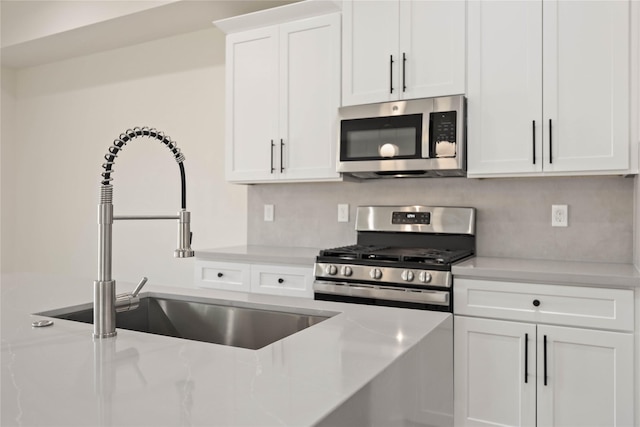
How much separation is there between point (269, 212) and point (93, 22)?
6.70ft

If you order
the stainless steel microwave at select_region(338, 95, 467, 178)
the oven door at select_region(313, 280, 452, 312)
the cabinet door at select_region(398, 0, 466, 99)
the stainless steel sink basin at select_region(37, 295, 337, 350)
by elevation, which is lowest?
the oven door at select_region(313, 280, 452, 312)

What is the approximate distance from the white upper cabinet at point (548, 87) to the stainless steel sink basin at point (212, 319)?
163 cm

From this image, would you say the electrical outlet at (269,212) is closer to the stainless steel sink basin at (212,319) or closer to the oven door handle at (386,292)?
the oven door handle at (386,292)

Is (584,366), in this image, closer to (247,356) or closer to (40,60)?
(247,356)

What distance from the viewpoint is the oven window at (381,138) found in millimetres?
2803

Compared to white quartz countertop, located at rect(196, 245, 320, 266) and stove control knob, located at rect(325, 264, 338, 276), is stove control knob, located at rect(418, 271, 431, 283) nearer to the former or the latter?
stove control knob, located at rect(325, 264, 338, 276)

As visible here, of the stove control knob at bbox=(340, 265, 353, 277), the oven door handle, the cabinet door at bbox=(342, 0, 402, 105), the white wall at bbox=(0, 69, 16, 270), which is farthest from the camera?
the white wall at bbox=(0, 69, 16, 270)

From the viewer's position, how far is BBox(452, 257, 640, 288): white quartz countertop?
2.14 m

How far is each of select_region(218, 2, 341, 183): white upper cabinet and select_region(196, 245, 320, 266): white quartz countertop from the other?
1.53 ft

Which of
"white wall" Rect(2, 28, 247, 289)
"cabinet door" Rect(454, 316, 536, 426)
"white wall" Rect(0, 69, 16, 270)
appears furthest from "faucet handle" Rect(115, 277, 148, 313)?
"white wall" Rect(0, 69, 16, 270)

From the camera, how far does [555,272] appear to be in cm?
223

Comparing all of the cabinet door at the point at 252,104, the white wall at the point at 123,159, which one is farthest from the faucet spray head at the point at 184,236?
the white wall at the point at 123,159

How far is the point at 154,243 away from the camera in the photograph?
14.3ft

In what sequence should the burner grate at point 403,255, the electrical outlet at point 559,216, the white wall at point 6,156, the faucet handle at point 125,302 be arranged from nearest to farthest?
1. the faucet handle at point 125,302
2. the burner grate at point 403,255
3. the electrical outlet at point 559,216
4. the white wall at point 6,156
